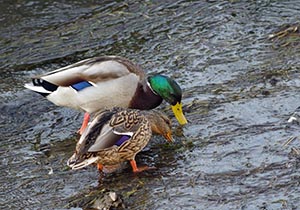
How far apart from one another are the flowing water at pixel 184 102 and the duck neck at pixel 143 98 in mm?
277

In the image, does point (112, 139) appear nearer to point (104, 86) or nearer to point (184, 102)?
point (104, 86)

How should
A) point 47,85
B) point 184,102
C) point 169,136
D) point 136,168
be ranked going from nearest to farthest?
point 136,168
point 169,136
point 47,85
point 184,102

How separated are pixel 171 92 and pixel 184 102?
60 centimetres

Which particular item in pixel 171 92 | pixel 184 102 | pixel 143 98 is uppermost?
pixel 171 92

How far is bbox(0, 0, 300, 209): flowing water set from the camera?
6.17 m

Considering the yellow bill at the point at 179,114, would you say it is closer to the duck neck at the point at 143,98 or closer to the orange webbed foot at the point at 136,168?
the duck neck at the point at 143,98

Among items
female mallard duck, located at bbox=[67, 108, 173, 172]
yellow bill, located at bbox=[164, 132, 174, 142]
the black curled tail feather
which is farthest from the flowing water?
the black curled tail feather

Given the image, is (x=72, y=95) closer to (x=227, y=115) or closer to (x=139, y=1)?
(x=227, y=115)

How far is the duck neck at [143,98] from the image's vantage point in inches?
303

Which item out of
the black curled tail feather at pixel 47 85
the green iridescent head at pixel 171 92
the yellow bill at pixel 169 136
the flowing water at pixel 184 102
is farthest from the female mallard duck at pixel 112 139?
the black curled tail feather at pixel 47 85

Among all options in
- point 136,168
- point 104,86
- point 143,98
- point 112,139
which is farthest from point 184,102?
point 112,139

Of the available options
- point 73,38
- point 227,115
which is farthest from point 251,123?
point 73,38

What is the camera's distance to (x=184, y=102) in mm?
8055

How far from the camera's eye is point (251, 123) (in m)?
7.29
